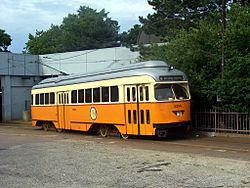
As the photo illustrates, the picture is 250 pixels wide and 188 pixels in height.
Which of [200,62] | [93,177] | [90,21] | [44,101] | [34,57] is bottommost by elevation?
[93,177]

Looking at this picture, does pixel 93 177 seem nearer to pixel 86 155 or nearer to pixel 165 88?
pixel 86 155

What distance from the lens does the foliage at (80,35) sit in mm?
70000

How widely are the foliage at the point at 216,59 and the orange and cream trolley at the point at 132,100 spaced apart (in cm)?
229

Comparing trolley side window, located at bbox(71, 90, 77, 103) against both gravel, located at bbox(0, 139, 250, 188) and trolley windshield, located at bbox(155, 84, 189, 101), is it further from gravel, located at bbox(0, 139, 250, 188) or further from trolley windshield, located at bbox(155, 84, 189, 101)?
gravel, located at bbox(0, 139, 250, 188)

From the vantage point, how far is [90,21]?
245 feet

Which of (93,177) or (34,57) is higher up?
(34,57)

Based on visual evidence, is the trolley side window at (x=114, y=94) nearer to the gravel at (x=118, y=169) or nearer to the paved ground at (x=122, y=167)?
the paved ground at (x=122, y=167)

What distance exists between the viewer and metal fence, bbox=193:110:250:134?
21062 mm

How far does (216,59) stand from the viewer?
22266 mm

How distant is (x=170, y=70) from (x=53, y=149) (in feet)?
21.7

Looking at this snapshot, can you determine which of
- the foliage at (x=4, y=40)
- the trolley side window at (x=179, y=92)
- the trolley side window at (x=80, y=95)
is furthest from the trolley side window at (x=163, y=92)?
the foliage at (x=4, y=40)

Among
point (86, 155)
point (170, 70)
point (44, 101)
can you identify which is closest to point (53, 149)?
point (86, 155)

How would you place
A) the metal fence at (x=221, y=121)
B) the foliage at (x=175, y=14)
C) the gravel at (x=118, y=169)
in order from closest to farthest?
the gravel at (x=118, y=169)
the metal fence at (x=221, y=121)
the foliage at (x=175, y=14)

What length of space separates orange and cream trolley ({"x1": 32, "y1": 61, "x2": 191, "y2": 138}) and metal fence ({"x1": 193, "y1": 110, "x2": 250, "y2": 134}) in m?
2.84
